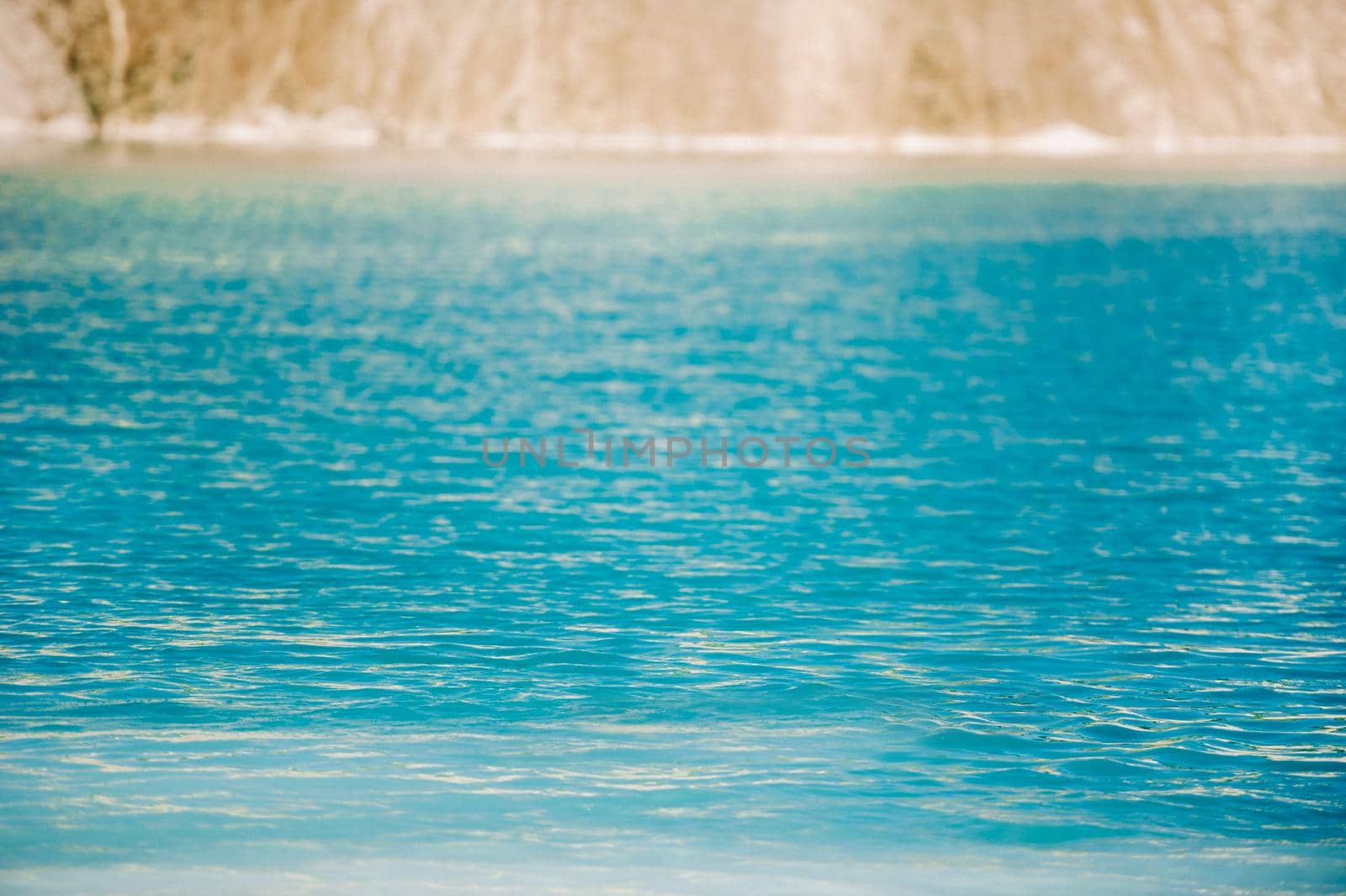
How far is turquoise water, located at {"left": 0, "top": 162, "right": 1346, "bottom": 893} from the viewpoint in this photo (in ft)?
43.9

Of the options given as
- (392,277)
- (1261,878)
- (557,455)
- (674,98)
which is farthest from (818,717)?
(674,98)

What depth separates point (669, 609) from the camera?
20.2m

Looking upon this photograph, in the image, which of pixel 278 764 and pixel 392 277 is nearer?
pixel 278 764

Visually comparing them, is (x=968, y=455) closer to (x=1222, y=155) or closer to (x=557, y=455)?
(x=557, y=455)

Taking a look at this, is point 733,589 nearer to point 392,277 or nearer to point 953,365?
point 953,365

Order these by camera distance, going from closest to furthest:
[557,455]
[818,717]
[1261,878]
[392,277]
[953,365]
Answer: [1261,878], [818,717], [557,455], [953,365], [392,277]

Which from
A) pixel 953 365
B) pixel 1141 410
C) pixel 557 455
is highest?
pixel 953 365

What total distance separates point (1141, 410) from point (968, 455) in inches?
285

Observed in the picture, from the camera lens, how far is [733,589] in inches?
833

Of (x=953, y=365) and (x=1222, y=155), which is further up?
(x=1222, y=155)

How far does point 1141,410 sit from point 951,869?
24.7 m

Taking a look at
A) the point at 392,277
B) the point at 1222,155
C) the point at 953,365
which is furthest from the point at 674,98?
the point at 953,365

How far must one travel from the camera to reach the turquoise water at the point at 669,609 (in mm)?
13383

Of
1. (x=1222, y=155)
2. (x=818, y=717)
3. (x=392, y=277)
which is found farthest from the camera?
(x=1222, y=155)
